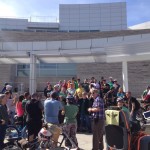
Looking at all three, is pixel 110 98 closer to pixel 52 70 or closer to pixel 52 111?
pixel 52 111

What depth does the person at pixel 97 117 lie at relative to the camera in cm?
736

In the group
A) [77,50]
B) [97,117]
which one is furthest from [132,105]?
[77,50]

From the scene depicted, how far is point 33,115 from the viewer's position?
26.1 feet

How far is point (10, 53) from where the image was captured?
701 inches

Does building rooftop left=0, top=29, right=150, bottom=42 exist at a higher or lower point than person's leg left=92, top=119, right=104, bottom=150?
higher

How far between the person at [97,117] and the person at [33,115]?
162cm

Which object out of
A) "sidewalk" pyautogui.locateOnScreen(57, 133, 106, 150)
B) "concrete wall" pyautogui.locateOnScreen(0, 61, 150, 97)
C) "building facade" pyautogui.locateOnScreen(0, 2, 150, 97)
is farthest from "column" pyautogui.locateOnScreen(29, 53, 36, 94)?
"concrete wall" pyautogui.locateOnScreen(0, 61, 150, 97)

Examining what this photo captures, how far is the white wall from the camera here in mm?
60906

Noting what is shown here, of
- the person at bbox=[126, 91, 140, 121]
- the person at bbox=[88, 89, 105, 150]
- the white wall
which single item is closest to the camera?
the person at bbox=[88, 89, 105, 150]

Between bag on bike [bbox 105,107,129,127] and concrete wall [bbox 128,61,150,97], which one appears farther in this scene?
concrete wall [bbox 128,61,150,97]

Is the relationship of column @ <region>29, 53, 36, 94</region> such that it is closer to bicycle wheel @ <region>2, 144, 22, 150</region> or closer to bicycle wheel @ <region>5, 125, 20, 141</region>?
bicycle wheel @ <region>5, 125, 20, 141</region>

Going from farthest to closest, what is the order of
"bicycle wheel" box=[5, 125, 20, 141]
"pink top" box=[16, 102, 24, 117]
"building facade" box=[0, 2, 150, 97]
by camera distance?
"building facade" box=[0, 2, 150, 97] → "pink top" box=[16, 102, 24, 117] → "bicycle wheel" box=[5, 125, 20, 141]

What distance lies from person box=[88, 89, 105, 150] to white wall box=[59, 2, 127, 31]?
53.9m

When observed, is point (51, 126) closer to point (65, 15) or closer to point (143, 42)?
point (143, 42)
